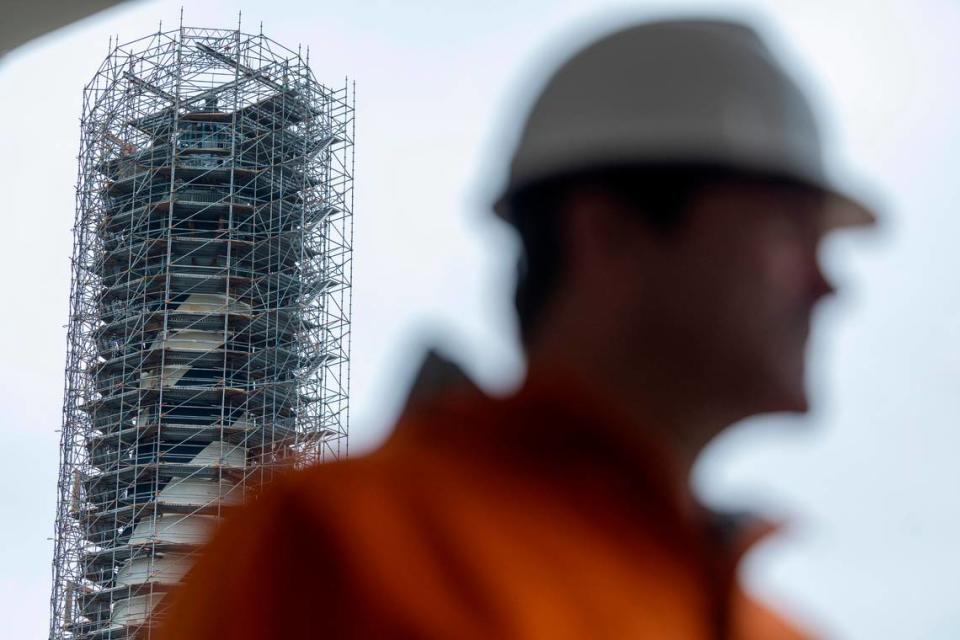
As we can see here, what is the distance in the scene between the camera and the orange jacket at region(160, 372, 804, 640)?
14 centimetres

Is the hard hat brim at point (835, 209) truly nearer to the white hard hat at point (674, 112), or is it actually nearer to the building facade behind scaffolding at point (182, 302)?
the white hard hat at point (674, 112)

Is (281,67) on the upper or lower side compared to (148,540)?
upper

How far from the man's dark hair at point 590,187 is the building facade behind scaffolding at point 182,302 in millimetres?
8516

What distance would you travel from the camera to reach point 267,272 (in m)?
9.23

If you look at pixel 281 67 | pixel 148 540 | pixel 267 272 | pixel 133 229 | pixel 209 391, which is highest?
pixel 281 67

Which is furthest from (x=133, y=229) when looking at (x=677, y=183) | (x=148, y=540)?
(x=677, y=183)

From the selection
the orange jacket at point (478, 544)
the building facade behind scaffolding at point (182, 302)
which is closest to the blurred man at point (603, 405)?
the orange jacket at point (478, 544)

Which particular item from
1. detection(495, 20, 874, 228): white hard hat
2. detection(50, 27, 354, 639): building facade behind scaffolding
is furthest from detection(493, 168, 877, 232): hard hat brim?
detection(50, 27, 354, 639): building facade behind scaffolding

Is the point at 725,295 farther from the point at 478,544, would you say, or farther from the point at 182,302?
the point at 182,302

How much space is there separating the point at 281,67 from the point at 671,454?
10.2m

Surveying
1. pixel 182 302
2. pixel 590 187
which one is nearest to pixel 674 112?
pixel 590 187

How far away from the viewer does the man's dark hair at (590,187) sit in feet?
→ 0.54

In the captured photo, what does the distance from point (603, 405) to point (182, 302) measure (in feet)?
32.0

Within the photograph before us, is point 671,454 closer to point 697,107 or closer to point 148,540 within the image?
point 697,107
